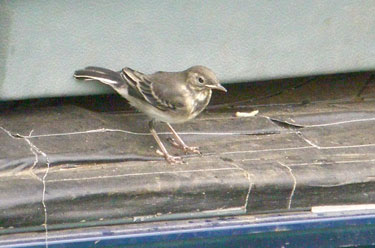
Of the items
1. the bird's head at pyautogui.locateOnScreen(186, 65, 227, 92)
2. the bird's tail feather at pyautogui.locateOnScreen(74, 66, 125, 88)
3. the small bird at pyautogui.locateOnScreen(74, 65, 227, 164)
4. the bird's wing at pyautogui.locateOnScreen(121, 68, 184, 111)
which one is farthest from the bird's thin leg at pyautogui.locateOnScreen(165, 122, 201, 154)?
the bird's tail feather at pyautogui.locateOnScreen(74, 66, 125, 88)

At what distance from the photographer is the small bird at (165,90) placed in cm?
482

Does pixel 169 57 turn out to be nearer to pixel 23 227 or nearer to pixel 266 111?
pixel 266 111

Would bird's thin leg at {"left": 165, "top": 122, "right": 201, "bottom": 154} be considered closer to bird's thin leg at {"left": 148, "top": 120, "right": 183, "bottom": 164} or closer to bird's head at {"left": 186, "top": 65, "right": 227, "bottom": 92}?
bird's thin leg at {"left": 148, "top": 120, "right": 183, "bottom": 164}

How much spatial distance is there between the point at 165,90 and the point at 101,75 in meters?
0.50

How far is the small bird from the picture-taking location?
→ 482cm

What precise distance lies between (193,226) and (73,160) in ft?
2.42

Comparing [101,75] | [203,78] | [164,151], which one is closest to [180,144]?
[164,151]

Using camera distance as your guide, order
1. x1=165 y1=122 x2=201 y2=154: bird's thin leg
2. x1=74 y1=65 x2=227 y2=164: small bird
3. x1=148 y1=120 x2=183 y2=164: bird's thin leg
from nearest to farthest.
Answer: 1. x1=148 y1=120 x2=183 y2=164: bird's thin leg
2. x1=165 y1=122 x2=201 y2=154: bird's thin leg
3. x1=74 y1=65 x2=227 y2=164: small bird

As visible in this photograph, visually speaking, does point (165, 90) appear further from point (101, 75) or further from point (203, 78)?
point (101, 75)

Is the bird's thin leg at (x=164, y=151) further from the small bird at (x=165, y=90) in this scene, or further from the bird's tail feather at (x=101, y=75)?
the bird's tail feather at (x=101, y=75)

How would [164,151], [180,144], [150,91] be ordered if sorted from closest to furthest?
[164,151]
[180,144]
[150,91]

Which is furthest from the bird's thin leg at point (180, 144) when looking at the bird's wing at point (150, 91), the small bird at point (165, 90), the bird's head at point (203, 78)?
the bird's head at point (203, 78)

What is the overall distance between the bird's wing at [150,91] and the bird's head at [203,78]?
190mm

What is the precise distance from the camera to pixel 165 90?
514cm
